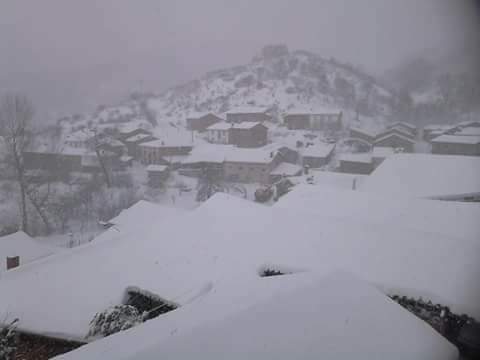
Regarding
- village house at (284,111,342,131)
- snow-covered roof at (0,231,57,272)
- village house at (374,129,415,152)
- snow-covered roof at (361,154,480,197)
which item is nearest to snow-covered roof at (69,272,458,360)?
snow-covered roof at (0,231,57,272)

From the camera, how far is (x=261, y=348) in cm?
165

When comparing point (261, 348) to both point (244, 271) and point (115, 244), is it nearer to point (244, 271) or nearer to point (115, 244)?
point (244, 271)

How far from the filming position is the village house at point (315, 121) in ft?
77.7

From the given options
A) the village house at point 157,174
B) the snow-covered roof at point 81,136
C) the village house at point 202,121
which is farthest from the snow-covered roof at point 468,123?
the snow-covered roof at point 81,136

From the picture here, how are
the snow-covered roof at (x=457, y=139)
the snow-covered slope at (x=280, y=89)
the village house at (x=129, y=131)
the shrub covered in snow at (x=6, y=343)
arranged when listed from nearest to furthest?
the shrub covered in snow at (x=6, y=343)
the snow-covered roof at (x=457, y=139)
the village house at (x=129, y=131)
the snow-covered slope at (x=280, y=89)

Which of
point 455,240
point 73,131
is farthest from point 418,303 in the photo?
point 73,131

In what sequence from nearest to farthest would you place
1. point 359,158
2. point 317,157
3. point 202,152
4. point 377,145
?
point 359,158 → point 317,157 → point 202,152 → point 377,145

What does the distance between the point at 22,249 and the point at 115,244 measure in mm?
4259

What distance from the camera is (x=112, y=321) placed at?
3.01 metres

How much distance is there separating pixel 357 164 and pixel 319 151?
294 cm

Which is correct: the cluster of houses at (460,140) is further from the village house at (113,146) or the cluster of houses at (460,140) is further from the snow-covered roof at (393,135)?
the village house at (113,146)

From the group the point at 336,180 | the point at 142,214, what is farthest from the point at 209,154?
the point at 142,214

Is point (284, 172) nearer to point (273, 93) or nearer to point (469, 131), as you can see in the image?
point (469, 131)

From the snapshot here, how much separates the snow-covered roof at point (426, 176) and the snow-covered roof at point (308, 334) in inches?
294
